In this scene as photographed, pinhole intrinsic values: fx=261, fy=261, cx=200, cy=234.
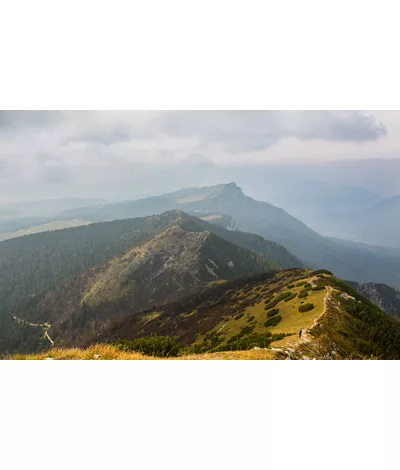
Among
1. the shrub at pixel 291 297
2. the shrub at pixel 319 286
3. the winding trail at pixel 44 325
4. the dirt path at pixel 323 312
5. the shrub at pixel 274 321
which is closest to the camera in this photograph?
the dirt path at pixel 323 312

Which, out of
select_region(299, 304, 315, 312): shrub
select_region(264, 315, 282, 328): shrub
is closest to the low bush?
select_region(299, 304, 315, 312): shrub

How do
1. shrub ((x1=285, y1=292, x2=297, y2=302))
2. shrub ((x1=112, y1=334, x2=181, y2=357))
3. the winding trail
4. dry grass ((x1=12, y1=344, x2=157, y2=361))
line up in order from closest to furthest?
dry grass ((x1=12, y1=344, x2=157, y2=361)) < shrub ((x1=112, y1=334, x2=181, y2=357)) < shrub ((x1=285, y1=292, x2=297, y2=302)) < the winding trail

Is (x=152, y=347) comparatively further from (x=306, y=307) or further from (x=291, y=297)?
(x=291, y=297)

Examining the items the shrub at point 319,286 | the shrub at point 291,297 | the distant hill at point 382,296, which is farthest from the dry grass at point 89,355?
the distant hill at point 382,296

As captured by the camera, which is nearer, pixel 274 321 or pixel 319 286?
pixel 274 321

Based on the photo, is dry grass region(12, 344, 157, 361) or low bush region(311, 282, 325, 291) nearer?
dry grass region(12, 344, 157, 361)

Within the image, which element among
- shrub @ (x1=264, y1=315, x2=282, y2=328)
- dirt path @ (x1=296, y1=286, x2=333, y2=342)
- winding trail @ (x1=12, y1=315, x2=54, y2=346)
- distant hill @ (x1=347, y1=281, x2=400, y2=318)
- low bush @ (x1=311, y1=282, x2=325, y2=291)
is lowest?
distant hill @ (x1=347, y1=281, x2=400, y2=318)

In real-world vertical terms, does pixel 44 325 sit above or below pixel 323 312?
below

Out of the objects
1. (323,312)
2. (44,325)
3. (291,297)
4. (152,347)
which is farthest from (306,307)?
(44,325)

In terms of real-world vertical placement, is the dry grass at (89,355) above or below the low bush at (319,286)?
above

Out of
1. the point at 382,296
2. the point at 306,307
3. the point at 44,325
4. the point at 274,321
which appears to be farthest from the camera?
the point at 44,325

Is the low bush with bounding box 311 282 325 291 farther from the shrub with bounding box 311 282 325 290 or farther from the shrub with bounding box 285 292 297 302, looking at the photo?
the shrub with bounding box 285 292 297 302

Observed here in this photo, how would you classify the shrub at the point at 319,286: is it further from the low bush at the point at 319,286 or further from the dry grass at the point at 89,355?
the dry grass at the point at 89,355

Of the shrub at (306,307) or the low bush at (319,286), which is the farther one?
the low bush at (319,286)
